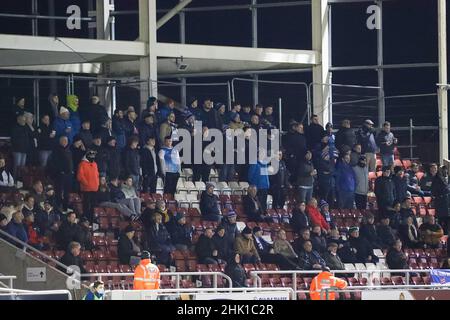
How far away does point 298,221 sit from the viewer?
2758cm

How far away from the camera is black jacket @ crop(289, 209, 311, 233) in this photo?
27.5 m

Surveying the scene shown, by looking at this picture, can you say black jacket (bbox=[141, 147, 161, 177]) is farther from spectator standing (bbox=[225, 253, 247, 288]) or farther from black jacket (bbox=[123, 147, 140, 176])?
spectator standing (bbox=[225, 253, 247, 288])

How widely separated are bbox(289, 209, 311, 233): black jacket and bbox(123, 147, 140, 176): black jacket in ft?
10.2

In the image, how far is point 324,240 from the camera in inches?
1068

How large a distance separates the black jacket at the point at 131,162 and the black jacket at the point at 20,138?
176 cm

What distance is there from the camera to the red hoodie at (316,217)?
91.5 ft

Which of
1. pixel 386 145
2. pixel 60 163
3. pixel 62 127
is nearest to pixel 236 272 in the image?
pixel 60 163

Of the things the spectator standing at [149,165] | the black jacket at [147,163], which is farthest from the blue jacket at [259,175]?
the black jacket at [147,163]

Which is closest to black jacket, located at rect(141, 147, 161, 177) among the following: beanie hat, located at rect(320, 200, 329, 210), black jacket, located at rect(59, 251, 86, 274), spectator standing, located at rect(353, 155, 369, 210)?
black jacket, located at rect(59, 251, 86, 274)

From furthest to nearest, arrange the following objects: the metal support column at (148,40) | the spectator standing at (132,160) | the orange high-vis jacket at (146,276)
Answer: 1. the metal support column at (148,40)
2. the spectator standing at (132,160)
3. the orange high-vis jacket at (146,276)

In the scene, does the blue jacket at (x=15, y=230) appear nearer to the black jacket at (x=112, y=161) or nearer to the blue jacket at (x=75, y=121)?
the black jacket at (x=112, y=161)
